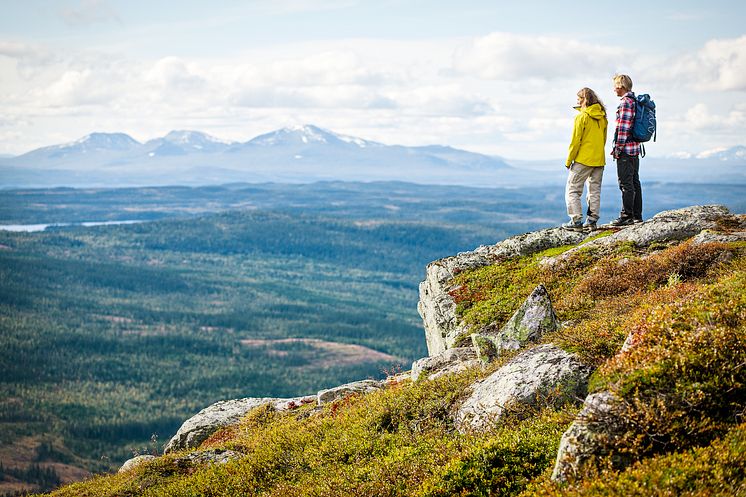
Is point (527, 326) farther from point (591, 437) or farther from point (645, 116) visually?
point (645, 116)

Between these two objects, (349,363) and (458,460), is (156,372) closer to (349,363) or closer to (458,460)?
(349,363)

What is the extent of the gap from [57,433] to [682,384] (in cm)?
13545

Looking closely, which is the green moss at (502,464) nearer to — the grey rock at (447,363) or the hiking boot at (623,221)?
the grey rock at (447,363)

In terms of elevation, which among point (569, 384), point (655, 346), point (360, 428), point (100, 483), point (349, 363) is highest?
point (655, 346)

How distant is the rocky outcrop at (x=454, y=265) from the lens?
70.2 ft

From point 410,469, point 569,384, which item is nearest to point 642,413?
point 569,384

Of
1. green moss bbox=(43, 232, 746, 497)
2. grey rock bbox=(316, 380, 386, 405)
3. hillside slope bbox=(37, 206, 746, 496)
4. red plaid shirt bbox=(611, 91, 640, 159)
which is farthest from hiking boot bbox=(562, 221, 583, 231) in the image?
grey rock bbox=(316, 380, 386, 405)

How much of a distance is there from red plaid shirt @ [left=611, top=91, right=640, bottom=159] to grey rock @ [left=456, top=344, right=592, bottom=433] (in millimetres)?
10778

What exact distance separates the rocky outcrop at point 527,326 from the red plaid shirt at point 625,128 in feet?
27.9

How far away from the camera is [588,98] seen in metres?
21.0

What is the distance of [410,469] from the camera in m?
11.4

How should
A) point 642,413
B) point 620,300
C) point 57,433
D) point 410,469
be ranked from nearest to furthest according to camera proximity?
point 642,413 < point 410,469 < point 620,300 < point 57,433

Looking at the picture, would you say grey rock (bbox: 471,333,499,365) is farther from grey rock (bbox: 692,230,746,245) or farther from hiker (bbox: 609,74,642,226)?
hiker (bbox: 609,74,642,226)

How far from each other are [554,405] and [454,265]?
1146cm
